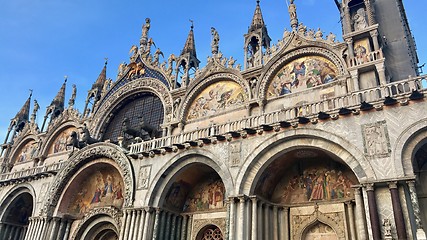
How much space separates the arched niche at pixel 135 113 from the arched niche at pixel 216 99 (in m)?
2.52

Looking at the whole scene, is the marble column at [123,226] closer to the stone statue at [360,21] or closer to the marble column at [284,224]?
the marble column at [284,224]

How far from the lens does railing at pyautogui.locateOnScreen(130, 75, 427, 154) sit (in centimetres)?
1076

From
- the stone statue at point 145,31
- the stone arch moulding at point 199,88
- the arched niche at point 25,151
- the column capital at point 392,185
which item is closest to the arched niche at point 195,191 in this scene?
the stone arch moulding at point 199,88

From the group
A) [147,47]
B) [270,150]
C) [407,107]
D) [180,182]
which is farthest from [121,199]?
[407,107]

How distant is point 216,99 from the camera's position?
17.3 m

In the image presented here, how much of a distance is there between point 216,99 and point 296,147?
6411 millimetres

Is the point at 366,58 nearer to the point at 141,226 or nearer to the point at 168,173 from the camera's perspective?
the point at 168,173

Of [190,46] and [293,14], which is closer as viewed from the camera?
[293,14]

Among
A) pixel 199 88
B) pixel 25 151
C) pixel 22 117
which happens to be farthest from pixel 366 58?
pixel 22 117

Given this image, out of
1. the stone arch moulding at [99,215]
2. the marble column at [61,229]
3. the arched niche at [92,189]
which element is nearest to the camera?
the stone arch moulding at [99,215]

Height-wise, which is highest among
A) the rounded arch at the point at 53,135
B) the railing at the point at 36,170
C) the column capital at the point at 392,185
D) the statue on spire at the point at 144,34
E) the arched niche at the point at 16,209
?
the statue on spire at the point at 144,34

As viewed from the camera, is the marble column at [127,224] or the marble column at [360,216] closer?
the marble column at [360,216]

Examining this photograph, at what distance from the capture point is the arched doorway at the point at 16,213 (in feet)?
67.2

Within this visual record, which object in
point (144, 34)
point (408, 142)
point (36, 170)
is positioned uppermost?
point (144, 34)
